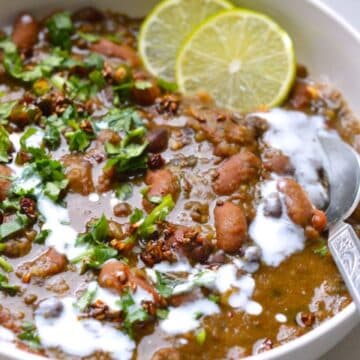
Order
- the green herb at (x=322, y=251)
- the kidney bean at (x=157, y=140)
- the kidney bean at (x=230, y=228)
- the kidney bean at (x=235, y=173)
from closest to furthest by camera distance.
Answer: the kidney bean at (x=230, y=228) → the green herb at (x=322, y=251) → the kidney bean at (x=235, y=173) → the kidney bean at (x=157, y=140)

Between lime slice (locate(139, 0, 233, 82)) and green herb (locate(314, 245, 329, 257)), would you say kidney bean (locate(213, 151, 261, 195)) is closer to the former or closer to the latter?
green herb (locate(314, 245, 329, 257))

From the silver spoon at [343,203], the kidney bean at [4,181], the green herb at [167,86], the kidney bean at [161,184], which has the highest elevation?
the silver spoon at [343,203]

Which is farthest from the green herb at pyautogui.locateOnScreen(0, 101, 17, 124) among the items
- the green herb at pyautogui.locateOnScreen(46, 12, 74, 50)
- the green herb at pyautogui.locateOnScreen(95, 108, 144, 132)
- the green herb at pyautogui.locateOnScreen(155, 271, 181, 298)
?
the green herb at pyautogui.locateOnScreen(155, 271, 181, 298)

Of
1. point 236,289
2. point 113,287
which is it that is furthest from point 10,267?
point 236,289

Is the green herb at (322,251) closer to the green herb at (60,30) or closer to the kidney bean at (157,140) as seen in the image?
the kidney bean at (157,140)

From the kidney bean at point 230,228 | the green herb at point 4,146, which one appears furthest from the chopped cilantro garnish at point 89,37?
the kidney bean at point 230,228

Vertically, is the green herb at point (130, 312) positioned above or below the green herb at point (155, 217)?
below

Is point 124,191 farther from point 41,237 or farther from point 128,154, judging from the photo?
point 41,237

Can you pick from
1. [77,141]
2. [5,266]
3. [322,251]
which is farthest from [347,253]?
[5,266]
